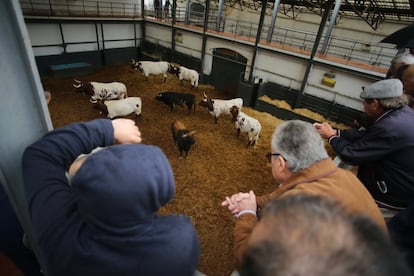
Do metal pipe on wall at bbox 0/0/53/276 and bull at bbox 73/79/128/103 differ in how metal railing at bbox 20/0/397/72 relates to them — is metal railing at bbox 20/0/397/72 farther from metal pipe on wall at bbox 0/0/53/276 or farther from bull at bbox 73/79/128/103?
metal pipe on wall at bbox 0/0/53/276

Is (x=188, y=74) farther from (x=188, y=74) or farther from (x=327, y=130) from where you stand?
(x=327, y=130)

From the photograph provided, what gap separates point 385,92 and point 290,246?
2.85 meters

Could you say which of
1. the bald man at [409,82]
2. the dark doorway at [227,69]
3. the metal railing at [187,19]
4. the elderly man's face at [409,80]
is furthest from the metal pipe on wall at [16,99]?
the dark doorway at [227,69]

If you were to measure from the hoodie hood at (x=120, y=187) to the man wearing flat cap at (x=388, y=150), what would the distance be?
2.69 metres

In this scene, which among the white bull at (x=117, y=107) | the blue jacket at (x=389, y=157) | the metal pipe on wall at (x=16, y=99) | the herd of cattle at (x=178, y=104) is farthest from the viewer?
the white bull at (x=117, y=107)

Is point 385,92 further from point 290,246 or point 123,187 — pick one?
point 123,187

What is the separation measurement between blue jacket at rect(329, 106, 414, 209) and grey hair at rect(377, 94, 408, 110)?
0.06m

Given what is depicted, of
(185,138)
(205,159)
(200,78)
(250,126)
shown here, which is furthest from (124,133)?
(200,78)

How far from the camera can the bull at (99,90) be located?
7.66 meters

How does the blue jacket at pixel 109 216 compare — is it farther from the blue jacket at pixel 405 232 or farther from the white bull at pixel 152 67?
the white bull at pixel 152 67

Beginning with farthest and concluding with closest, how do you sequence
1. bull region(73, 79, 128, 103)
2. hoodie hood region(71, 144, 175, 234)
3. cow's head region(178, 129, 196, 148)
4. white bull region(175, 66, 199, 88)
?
white bull region(175, 66, 199, 88) → bull region(73, 79, 128, 103) → cow's head region(178, 129, 196, 148) → hoodie hood region(71, 144, 175, 234)

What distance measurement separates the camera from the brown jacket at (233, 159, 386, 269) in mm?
1560

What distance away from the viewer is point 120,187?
0.86 m

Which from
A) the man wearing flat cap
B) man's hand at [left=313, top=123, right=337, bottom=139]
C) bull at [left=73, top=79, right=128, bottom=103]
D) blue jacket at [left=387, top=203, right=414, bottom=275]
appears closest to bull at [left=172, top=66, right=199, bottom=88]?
bull at [left=73, top=79, right=128, bottom=103]
